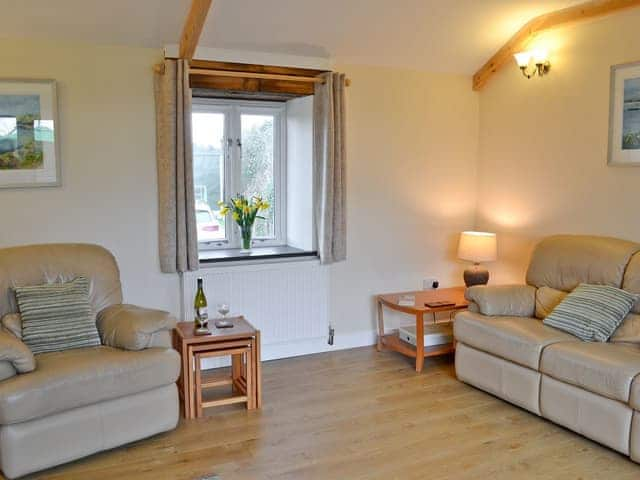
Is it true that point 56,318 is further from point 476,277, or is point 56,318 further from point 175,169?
point 476,277

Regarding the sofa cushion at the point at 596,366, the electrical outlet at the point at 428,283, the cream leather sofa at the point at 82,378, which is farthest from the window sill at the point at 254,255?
the sofa cushion at the point at 596,366

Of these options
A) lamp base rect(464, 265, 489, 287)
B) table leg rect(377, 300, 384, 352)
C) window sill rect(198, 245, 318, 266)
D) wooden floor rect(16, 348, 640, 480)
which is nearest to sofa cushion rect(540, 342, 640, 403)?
wooden floor rect(16, 348, 640, 480)

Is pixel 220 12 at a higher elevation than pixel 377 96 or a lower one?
higher

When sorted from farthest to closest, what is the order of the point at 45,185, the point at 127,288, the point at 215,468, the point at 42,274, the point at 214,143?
the point at 214,143
the point at 127,288
the point at 45,185
the point at 42,274
the point at 215,468

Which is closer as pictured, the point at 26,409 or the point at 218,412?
the point at 26,409

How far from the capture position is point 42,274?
360cm

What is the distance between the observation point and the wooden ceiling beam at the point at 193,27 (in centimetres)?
365

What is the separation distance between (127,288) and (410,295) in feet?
7.13

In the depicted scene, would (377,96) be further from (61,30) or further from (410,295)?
(61,30)

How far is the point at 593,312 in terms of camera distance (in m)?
3.66

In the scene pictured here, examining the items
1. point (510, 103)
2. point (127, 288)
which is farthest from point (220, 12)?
point (510, 103)

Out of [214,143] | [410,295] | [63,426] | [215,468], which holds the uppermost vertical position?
[214,143]

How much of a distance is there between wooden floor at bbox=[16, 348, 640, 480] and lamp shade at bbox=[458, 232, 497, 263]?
1118mm

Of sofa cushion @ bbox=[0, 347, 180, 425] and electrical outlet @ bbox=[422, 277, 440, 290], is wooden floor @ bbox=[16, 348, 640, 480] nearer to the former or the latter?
sofa cushion @ bbox=[0, 347, 180, 425]
